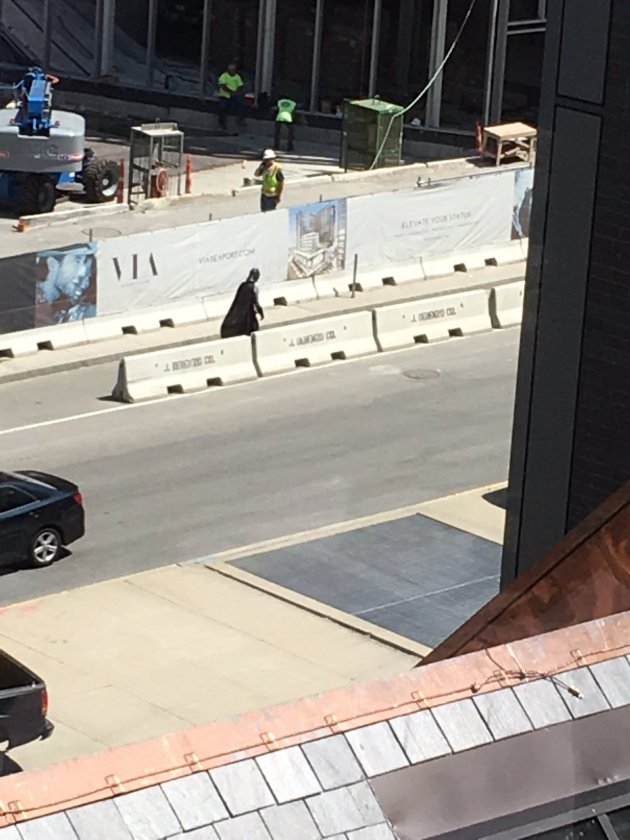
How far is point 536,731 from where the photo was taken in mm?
7719

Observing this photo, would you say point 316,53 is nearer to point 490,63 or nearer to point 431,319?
point 490,63

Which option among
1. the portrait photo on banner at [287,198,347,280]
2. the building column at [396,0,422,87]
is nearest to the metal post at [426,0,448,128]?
the building column at [396,0,422,87]

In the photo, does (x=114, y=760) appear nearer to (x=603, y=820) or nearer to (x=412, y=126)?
(x=603, y=820)

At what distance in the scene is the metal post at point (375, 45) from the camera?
50.2 metres

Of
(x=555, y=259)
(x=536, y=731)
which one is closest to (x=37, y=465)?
(x=555, y=259)

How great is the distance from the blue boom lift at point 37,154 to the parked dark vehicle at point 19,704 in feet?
75.8

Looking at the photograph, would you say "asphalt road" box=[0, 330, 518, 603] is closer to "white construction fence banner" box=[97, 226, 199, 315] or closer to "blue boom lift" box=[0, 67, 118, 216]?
"white construction fence banner" box=[97, 226, 199, 315]

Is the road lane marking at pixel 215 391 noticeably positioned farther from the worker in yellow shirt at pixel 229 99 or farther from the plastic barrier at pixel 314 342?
the worker in yellow shirt at pixel 229 99

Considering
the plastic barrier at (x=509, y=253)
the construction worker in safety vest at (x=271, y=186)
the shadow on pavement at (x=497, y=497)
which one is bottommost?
the shadow on pavement at (x=497, y=497)

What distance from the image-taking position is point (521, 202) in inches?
1508

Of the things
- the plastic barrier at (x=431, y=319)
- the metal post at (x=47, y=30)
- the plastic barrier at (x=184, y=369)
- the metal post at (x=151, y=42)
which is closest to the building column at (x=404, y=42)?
the metal post at (x=151, y=42)

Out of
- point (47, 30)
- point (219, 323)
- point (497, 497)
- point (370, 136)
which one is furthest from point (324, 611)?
point (47, 30)

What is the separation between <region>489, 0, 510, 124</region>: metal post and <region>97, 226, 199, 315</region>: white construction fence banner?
1810 centimetres

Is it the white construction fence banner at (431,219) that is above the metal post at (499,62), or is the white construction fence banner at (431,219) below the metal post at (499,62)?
below
